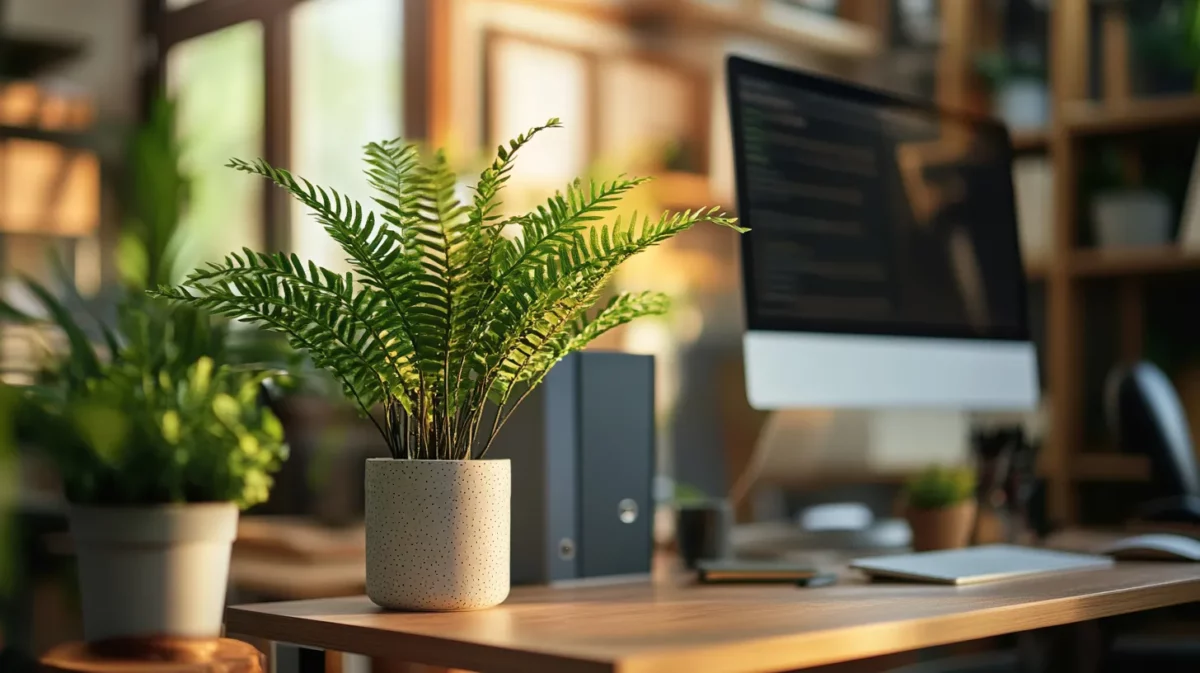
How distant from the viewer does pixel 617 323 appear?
47.9 inches

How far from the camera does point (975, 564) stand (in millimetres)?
1428

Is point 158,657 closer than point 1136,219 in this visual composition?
Yes

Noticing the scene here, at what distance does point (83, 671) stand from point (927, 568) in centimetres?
81

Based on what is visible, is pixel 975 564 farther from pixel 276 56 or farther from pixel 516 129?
pixel 276 56

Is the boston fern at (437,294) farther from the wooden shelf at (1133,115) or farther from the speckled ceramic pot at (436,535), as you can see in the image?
the wooden shelf at (1133,115)

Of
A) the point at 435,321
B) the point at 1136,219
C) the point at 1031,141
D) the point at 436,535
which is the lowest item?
the point at 436,535

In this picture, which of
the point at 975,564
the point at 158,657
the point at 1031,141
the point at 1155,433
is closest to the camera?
the point at 158,657

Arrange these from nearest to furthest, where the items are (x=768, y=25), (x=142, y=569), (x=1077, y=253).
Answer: (x=142, y=569), (x=1077, y=253), (x=768, y=25)

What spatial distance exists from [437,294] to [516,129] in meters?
2.67

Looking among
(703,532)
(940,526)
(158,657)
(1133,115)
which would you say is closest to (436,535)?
(158,657)

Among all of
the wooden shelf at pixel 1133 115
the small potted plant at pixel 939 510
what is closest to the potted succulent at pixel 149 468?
the small potted plant at pixel 939 510

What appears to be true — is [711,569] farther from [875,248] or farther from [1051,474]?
[1051,474]

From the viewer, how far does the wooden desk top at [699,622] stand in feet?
2.96

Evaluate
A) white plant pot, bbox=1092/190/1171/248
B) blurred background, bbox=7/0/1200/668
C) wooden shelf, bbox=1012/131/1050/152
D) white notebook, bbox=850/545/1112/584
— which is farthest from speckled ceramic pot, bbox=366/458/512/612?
wooden shelf, bbox=1012/131/1050/152
